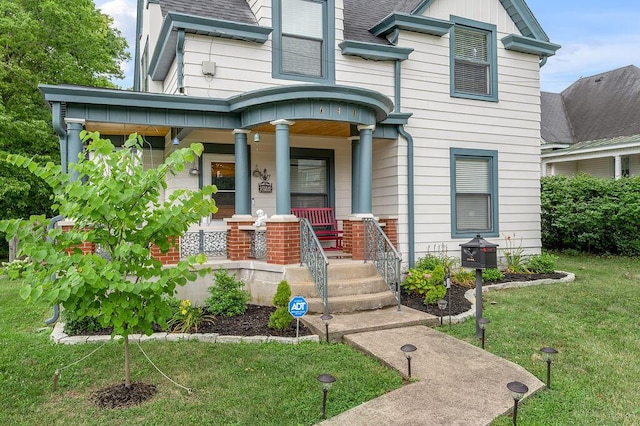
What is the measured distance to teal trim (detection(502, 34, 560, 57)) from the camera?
32.0ft

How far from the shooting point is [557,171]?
17938 millimetres

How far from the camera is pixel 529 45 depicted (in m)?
9.98

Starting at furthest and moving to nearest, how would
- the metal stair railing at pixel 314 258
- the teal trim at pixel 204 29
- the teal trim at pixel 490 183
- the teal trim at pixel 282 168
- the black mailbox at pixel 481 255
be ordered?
the teal trim at pixel 490 183 → the teal trim at pixel 204 29 → the teal trim at pixel 282 168 → the metal stair railing at pixel 314 258 → the black mailbox at pixel 481 255

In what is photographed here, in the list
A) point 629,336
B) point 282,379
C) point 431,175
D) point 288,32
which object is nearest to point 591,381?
point 629,336

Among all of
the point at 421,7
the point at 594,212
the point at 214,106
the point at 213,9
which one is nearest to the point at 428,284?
the point at 214,106

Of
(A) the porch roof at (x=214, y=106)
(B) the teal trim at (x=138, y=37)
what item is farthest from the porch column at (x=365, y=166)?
(B) the teal trim at (x=138, y=37)

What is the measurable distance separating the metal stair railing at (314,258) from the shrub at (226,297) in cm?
105

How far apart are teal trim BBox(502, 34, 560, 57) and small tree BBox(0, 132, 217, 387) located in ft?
28.4

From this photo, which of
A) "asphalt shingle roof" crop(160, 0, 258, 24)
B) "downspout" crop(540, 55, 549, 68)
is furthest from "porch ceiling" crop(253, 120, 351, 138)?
"downspout" crop(540, 55, 549, 68)

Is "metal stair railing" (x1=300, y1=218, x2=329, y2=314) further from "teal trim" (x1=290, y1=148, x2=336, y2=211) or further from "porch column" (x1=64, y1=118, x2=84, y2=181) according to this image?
"porch column" (x1=64, y1=118, x2=84, y2=181)

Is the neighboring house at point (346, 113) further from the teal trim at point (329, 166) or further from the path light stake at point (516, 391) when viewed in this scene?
the path light stake at point (516, 391)

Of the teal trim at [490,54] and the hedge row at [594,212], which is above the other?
the teal trim at [490,54]

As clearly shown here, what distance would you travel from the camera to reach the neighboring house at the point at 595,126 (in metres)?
15.6

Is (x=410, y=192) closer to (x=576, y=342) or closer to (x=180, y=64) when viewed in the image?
(x=576, y=342)
